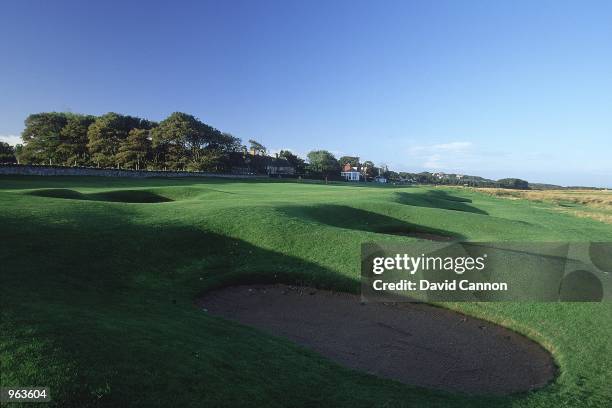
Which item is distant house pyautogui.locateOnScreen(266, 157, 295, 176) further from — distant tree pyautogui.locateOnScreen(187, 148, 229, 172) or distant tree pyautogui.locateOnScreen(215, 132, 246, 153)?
distant tree pyautogui.locateOnScreen(187, 148, 229, 172)

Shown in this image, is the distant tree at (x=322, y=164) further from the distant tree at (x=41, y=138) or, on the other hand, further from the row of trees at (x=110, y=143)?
the distant tree at (x=41, y=138)

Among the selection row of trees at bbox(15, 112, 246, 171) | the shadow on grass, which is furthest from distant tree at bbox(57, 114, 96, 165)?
the shadow on grass

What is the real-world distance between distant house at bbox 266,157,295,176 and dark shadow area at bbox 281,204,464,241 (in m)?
109

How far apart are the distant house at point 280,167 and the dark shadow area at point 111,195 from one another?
333 feet

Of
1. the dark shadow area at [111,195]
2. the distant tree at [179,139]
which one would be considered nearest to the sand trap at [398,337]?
the dark shadow area at [111,195]

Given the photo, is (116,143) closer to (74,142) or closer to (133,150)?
(133,150)

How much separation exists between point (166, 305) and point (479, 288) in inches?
440

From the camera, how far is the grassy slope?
607 centimetres

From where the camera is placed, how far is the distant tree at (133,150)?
8162 cm

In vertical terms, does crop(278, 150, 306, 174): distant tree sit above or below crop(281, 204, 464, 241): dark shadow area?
above

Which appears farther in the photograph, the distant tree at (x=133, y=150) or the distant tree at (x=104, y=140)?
the distant tree at (x=133, y=150)

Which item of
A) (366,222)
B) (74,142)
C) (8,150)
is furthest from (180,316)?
(8,150)

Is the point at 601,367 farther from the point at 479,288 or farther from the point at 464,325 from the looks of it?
the point at 479,288

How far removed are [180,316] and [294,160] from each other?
6029 inches
